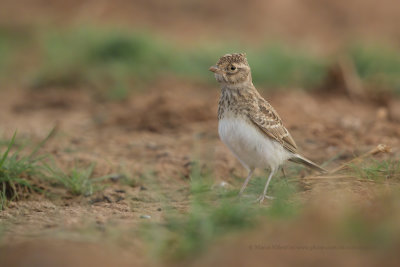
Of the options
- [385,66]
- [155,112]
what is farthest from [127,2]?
[155,112]

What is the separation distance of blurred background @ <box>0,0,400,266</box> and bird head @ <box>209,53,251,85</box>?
3.39 ft

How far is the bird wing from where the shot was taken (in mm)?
5043

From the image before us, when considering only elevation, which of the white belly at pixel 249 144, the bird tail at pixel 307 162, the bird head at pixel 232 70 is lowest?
the bird tail at pixel 307 162

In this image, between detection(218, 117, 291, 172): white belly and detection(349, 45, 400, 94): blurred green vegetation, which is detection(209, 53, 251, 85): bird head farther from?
detection(349, 45, 400, 94): blurred green vegetation

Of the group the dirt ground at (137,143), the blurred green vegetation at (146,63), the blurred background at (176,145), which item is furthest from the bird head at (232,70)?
the blurred green vegetation at (146,63)

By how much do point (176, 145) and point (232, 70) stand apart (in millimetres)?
2148

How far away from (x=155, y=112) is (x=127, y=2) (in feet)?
35.9

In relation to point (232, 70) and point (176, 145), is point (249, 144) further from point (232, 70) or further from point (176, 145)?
point (176, 145)

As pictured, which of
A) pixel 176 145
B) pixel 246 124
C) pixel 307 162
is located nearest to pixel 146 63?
pixel 176 145

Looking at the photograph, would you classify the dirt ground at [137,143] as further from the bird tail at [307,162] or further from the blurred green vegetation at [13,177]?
the bird tail at [307,162]

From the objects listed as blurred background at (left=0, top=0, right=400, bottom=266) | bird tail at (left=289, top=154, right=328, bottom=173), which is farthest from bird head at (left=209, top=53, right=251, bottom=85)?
blurred background at (left=0, top=0, right=400, bottom=266)

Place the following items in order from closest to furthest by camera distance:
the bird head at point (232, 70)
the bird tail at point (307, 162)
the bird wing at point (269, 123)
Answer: the bird wing at point (269, 123), the bird head at point (232, 70), the bird tail at point (307, 162)

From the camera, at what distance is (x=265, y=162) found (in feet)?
16.6

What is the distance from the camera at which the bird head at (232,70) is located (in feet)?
16.9
